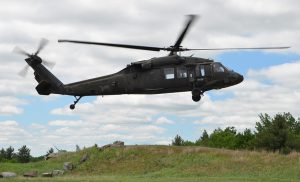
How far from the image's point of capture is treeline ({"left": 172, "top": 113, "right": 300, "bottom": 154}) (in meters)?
76.3

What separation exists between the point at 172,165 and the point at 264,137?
39.0m

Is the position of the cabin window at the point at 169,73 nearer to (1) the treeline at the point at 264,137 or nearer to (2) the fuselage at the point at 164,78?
(2) the fuselage at the point at 164,78

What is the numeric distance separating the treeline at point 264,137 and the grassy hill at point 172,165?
31.5 meters

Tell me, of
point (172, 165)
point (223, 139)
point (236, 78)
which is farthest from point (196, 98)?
point (223, 139)

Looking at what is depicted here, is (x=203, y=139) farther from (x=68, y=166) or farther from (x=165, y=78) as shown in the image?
(x=165, y=78)

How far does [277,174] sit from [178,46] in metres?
14.9

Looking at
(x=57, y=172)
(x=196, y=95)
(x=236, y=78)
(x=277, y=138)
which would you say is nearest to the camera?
(x=196, y=95)

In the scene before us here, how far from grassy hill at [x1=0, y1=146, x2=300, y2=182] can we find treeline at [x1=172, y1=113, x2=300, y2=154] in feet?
103

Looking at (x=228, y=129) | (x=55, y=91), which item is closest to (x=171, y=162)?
(x=55, y=91)

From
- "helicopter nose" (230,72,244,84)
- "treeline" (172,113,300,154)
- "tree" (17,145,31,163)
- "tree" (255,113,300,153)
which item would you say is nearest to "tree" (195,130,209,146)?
"treeline" (172,113,300,154)

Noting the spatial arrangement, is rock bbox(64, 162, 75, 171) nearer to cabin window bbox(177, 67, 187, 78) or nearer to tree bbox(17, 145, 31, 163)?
cabin window bbox(177, 67, 187, 78)

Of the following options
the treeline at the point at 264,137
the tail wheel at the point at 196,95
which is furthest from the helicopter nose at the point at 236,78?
the treeline at the point at 264,137

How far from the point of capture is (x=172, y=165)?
1635 inches

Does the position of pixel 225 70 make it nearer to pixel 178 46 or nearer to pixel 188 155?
pixel 178 46
